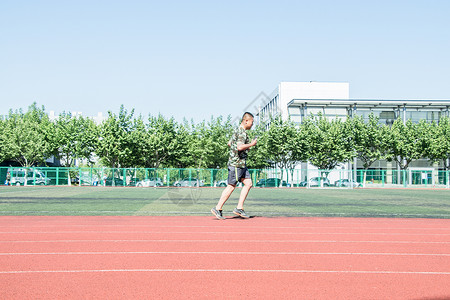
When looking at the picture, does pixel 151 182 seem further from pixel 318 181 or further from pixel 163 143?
pixel 318 181

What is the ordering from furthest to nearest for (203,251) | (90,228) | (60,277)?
(90,228), (203,251), (60,277)

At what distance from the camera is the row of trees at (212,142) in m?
51.5

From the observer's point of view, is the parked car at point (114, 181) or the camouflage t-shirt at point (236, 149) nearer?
the camouflage t-shirt at point (236, 149)

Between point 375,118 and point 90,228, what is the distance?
53.4 m

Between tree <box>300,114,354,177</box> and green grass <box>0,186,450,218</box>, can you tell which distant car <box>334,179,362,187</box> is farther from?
green grass <box>0,186,450,218</box>

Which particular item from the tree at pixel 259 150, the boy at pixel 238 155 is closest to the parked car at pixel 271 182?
the tree at pixel 259 150

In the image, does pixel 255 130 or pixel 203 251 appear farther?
pixel 255 130

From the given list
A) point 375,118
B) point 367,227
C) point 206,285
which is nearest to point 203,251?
point 206,285

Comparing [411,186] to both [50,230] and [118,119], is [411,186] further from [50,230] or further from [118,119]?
[50,230]

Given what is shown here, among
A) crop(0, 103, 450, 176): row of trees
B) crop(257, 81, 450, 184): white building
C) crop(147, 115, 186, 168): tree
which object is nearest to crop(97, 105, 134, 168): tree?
crop(0, 103, 450, 176): row of trees

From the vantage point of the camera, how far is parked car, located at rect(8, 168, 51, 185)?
43125 millimetres

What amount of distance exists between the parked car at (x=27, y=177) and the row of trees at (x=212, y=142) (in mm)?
9147

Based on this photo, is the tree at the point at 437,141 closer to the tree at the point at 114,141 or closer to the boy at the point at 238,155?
the tree at the point at 114,141

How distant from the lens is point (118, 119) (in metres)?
53.2
